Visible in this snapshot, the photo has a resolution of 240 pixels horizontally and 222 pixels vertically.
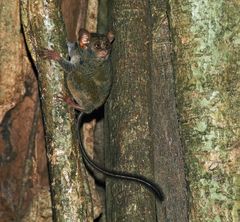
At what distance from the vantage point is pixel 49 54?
4.72 m

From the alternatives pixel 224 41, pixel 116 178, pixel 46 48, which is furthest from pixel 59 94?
pixel 224 41

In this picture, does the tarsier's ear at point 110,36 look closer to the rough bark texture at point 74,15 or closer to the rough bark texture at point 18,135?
the rough bark texture at point 74,15

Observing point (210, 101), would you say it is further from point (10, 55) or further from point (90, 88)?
point (10, 55)

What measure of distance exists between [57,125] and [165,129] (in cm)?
118

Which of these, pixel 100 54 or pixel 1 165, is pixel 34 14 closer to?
pixel 100 54

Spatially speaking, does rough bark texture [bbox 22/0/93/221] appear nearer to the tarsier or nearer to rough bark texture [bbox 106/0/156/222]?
the tarsier

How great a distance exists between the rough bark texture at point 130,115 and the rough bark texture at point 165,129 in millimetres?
120

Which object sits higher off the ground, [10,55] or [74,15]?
[74,15]

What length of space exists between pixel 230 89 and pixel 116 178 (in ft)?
4.38

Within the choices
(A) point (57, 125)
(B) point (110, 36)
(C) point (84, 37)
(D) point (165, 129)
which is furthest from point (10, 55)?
(D) point (165, 129)

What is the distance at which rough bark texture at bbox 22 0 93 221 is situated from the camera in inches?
179

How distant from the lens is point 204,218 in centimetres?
419

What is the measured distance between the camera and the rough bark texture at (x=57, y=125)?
4.55 m

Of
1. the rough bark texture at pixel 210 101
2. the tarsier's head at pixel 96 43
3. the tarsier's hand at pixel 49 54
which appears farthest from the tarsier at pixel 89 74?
the rough bark texture at pixel 210 101
